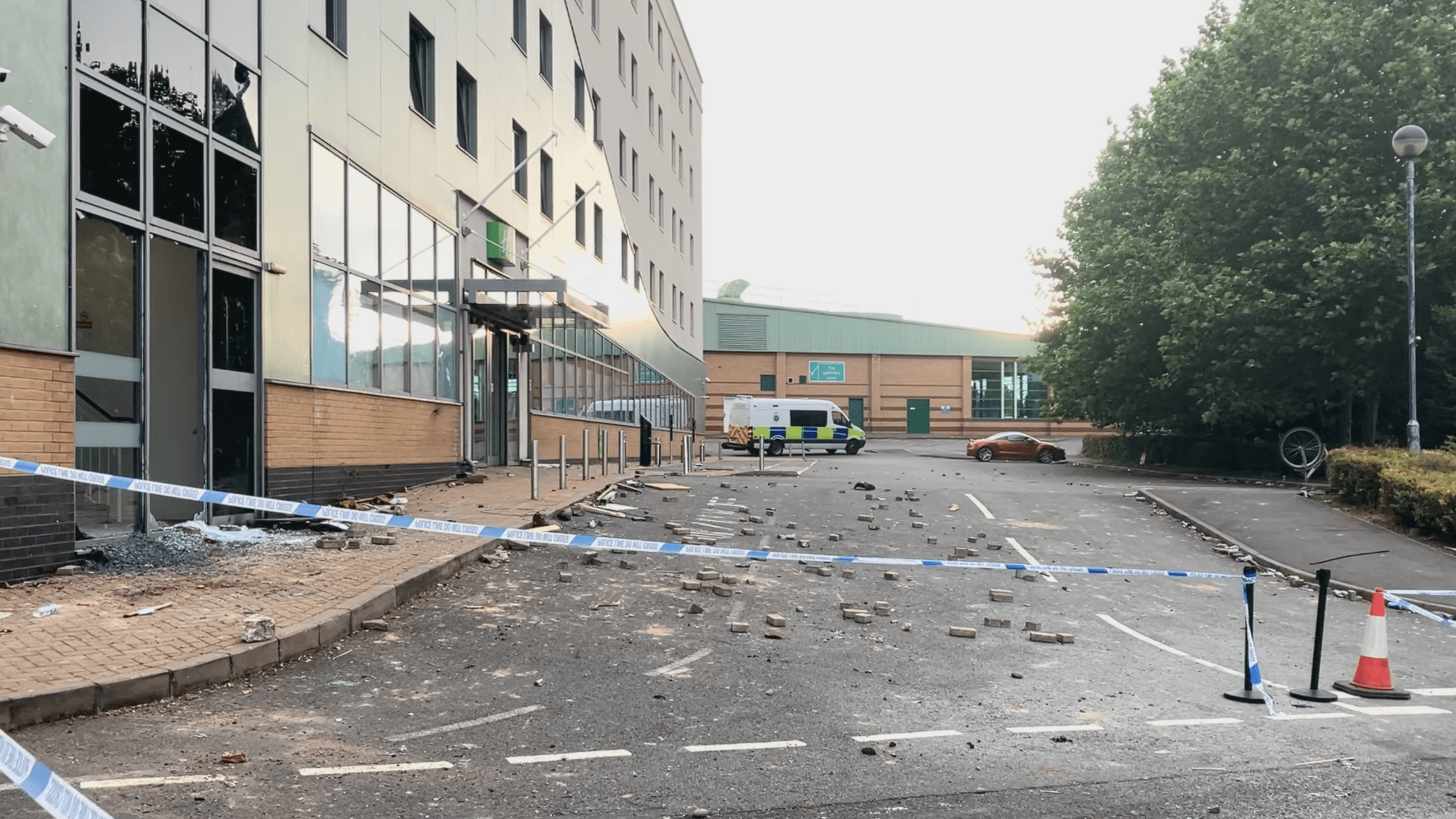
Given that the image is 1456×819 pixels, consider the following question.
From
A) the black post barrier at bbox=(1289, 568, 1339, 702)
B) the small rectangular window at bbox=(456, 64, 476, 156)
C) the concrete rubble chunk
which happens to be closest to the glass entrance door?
the concrete rubble chunk

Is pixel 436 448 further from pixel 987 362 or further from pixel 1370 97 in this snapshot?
pixel 987 362

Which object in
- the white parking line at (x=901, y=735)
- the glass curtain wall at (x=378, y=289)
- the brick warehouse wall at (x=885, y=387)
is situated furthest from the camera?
the brick warehouse wall at (x=885, y=387)

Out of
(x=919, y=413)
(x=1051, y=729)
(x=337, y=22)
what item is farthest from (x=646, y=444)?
(x=919, y=413)

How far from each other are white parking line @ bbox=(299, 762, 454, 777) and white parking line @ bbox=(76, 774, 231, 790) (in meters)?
0.34

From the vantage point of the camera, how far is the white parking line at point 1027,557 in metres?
12.3

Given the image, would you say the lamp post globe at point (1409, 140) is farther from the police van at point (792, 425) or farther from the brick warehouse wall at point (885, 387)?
the brick warehouse wall at point (885, 387)

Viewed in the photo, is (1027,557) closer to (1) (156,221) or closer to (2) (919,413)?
(1) (156,221)

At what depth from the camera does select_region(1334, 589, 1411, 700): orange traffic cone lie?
23.4 feet

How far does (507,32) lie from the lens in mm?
22188

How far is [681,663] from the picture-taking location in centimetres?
746

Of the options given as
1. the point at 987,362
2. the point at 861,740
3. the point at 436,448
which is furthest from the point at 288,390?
the point at 987,362

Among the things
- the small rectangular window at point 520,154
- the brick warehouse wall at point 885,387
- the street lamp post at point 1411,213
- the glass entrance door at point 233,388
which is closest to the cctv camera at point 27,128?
the glass entrance door at point 233,388

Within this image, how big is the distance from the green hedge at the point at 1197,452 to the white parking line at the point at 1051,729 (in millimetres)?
26407

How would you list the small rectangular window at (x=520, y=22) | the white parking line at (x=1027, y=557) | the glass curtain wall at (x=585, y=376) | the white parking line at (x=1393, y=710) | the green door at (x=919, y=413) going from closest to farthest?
the white parking line at (x=1393, y=710)
the white parking line at (x=1027, y=557)
the small rectangular window at (x=520, y=22)
the glass curtain wall at (x=585, y=376)
the green door at (x=919, y=413)
